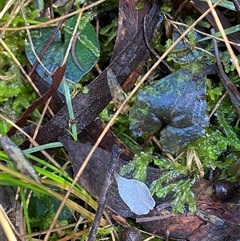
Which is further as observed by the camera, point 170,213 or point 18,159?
point 170,213

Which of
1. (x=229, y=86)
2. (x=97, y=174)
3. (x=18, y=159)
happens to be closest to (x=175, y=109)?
(x=229, y=86)

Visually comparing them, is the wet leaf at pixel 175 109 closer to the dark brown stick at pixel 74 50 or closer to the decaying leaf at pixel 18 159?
the dark brown stick at pixel 74 50

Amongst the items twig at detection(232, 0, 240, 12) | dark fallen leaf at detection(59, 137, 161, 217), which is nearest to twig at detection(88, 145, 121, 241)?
dark fallen leaf at detection(59, 137, 161, 217)

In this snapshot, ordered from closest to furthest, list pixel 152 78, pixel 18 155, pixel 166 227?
1. pixel 18 155
2. pixel 166 227
3. pixel 152 78

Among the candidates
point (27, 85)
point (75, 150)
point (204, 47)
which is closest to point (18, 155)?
point (75, 150)

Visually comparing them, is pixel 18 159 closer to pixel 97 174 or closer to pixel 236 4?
pixel 97 174

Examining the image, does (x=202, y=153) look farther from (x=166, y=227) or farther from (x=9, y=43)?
(x=9, y=43)
